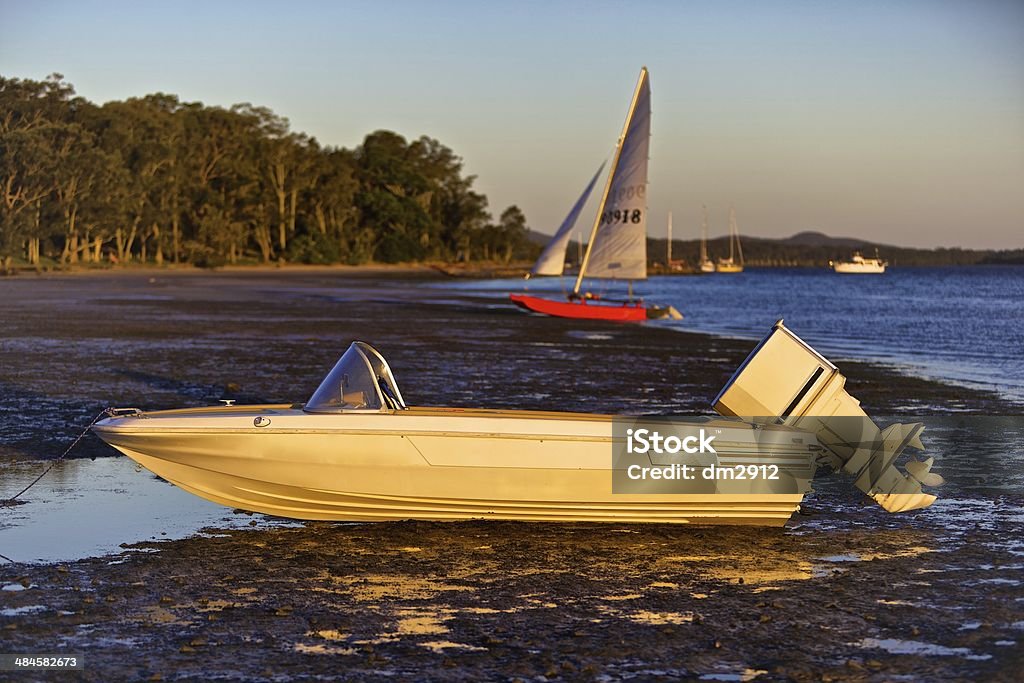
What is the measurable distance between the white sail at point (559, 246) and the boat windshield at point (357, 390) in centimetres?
3846

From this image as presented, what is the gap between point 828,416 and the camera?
34.6 feet

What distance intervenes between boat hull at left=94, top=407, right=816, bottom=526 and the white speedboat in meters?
0.01

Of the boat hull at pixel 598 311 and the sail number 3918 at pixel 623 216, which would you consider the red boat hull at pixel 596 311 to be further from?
the sail number 3918 at pixel 623 216

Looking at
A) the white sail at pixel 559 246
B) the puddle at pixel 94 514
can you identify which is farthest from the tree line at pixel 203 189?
the puddle at pixel 94 514

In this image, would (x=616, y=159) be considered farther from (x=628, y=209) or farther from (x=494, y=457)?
(x=494, y=457)

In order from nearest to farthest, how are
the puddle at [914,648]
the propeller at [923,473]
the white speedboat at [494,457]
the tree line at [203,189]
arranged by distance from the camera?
the puddle at [914,648], the white speedboat at [494,457], the propeller at [923,473], the tree line at [203,189]

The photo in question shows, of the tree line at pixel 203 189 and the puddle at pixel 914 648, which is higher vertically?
the tree line at pixel 203 189

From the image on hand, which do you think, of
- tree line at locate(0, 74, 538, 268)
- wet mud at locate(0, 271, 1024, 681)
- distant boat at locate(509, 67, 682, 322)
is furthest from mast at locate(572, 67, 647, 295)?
tree line at locate(0, 74, 538, 268)

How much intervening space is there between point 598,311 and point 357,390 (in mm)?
36861

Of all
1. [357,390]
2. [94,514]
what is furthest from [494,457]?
[94,514]

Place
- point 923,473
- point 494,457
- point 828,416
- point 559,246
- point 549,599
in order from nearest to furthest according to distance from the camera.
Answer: point 549,599, point 494,457, point 923,473, point 828,416, point 559,246

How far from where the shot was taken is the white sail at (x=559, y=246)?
49.6 meters

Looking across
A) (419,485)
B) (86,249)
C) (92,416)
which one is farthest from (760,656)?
(86,249)

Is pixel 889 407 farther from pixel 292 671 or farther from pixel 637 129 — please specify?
pixel 637 129
